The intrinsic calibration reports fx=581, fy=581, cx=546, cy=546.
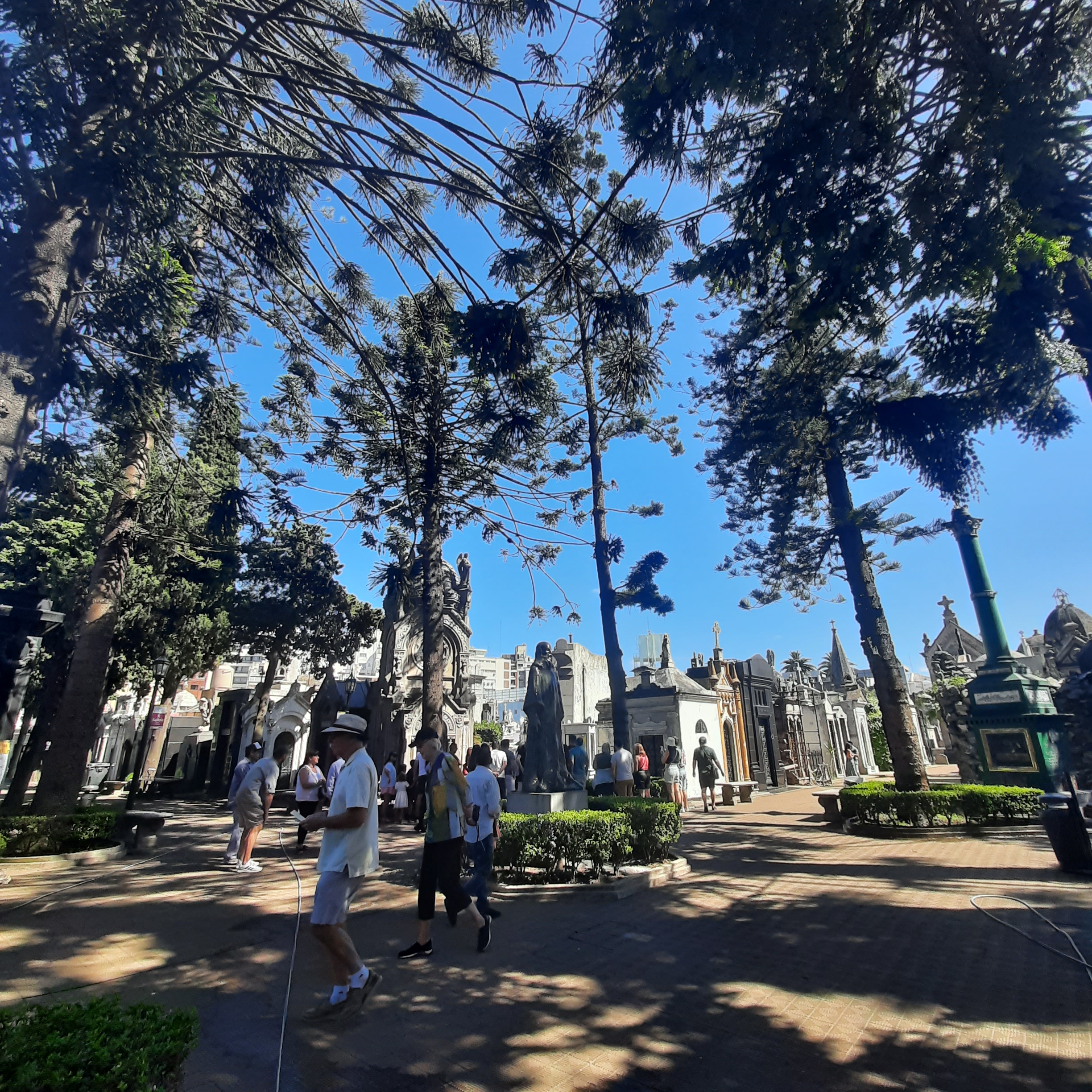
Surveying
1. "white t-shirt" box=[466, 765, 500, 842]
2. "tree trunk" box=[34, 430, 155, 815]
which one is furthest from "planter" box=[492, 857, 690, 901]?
"tree trunk" box=[34, 430, 155, 815]

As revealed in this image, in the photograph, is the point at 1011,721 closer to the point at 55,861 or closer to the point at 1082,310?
the point at 1082,310

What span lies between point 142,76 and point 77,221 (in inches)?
89.3

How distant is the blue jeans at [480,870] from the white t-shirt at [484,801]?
0.07 m

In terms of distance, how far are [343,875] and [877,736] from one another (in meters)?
43.5

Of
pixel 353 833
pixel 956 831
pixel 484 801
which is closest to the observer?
pixel 353 833

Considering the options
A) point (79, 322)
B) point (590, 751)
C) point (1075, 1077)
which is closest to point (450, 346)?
point (79, 322)

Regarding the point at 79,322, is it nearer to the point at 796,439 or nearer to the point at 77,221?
the point at 77,221

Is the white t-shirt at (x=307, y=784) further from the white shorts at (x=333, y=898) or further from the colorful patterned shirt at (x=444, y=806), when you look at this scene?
the white shorts at (x=333, y=898)

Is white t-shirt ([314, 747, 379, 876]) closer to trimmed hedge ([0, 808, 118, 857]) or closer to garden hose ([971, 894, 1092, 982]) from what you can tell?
garden hose ([971, 894, 1092, 982])

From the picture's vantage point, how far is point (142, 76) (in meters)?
5.91

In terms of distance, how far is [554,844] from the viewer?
24.4ft

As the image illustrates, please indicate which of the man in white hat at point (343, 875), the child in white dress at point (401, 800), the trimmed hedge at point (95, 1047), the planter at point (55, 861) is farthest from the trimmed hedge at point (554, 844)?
the child in white dress at point (401, 800)

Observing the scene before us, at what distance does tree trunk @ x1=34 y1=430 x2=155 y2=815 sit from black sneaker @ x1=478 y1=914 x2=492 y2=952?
8.38 m

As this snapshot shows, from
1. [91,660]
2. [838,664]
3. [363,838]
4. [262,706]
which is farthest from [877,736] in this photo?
[363,838]
